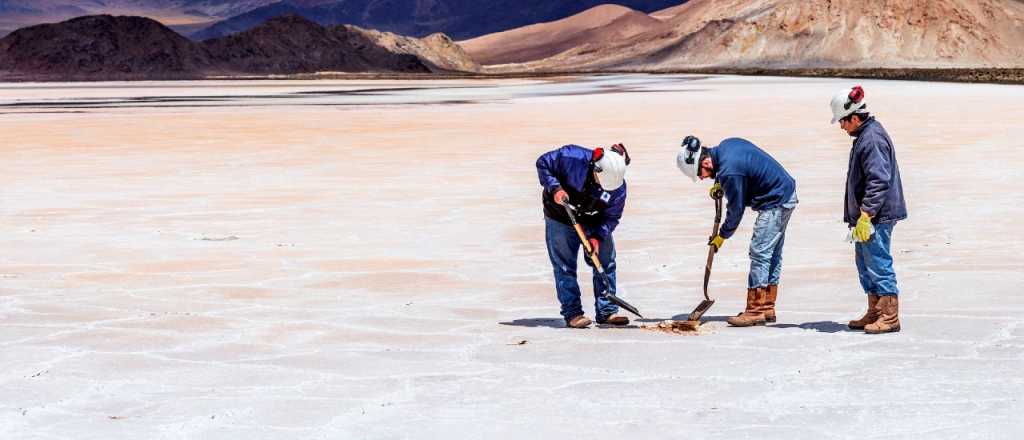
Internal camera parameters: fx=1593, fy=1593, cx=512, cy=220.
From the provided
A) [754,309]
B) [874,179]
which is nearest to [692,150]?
[874,179]

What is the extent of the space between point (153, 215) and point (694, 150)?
370 inches

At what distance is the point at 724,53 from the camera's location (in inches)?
7657

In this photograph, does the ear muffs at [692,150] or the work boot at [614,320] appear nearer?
the ear muffs at [692,150]

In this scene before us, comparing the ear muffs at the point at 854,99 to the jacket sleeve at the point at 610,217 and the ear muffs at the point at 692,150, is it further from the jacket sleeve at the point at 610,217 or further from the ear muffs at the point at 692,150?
the jacket sleeve at the point at 610,217

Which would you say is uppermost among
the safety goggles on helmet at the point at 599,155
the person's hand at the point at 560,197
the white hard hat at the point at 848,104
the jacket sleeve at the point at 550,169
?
the white hard hat at the point at 848,104

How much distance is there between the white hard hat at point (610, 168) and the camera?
8.84 metres

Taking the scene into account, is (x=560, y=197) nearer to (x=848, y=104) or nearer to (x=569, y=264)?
(x=569, y=264)

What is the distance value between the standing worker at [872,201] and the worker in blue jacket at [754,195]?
0.43 meters

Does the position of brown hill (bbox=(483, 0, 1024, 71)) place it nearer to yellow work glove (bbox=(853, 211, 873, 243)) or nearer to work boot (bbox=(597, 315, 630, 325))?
work boot (bbox=(597, 315, 630, 325))

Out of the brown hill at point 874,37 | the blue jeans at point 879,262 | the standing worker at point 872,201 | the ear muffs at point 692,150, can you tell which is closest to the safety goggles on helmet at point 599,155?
the ear muffs at point 692,150

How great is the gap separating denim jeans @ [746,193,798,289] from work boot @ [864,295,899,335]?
2.32ft

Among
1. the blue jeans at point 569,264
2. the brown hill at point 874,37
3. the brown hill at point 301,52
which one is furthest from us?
the brown hill at point 874,37

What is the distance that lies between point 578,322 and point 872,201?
Answer: 187cm

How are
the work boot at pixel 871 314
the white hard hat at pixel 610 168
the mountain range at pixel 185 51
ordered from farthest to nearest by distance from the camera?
1. the mountain range at pixel 185 51
2. the work boot at pixel 871 314
3. the white hard hat at pixel 610 168
